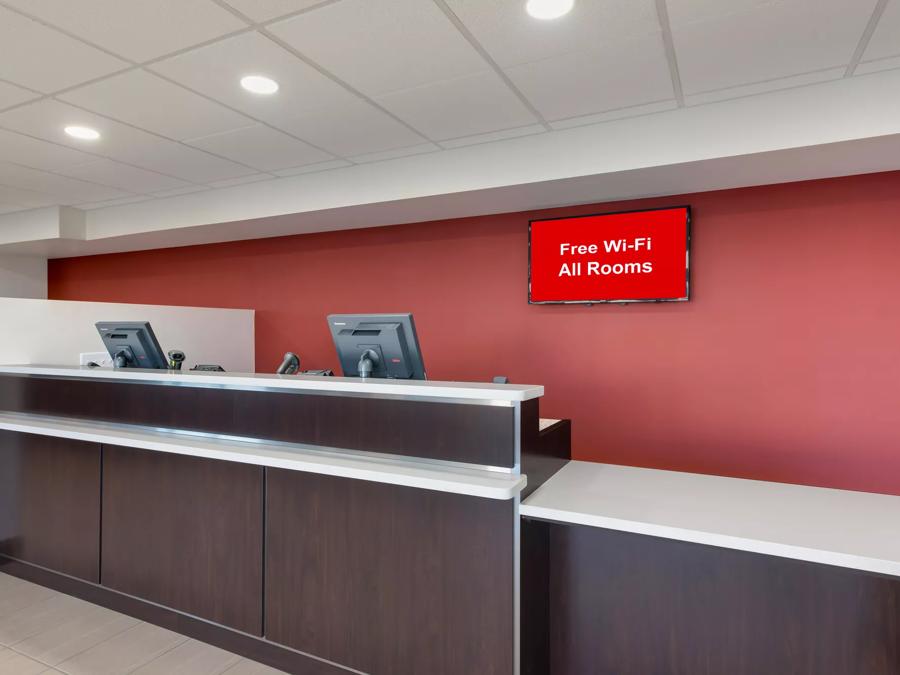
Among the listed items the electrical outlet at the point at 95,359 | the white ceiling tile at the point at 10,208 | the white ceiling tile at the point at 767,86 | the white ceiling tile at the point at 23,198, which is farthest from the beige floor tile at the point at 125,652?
the white ceiling tile at the point at 10,208

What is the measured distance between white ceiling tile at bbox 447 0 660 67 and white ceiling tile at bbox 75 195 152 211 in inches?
154

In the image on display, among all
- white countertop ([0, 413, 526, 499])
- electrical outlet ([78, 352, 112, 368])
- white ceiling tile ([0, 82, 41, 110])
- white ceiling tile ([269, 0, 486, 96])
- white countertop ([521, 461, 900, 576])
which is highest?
white ceiling tile ([0, 82, 41, 110])

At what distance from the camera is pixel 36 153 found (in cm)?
385

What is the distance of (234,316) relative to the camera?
525cm

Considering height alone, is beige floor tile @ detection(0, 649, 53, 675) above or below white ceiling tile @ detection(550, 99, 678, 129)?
below

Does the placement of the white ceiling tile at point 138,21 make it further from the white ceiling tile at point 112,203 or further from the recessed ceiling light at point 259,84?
the white ceiling tile at point 112,203

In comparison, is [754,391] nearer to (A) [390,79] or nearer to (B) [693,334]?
(B) [693,334]

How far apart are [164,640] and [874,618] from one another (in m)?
2.70

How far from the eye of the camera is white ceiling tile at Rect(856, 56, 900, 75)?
254cm

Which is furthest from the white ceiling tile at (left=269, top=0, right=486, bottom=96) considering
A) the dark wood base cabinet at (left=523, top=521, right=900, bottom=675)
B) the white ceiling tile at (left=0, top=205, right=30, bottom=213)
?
the white ceiling tile at (left=0, top=205, right=30, bottom=213)

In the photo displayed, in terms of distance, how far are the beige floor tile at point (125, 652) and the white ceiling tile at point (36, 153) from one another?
309 cm

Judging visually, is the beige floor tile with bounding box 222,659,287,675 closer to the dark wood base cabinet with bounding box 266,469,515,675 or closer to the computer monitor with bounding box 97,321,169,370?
the dark wood base cabinet with bounding box 266,469,515,675

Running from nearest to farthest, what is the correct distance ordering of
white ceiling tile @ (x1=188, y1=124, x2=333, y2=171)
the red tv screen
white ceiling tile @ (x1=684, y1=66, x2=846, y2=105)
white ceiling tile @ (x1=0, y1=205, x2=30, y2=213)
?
white ceiling tile @ (x1=684, y1=66, x2=846, y2=105)
white ceiling tile @ (x1=188, y1=124, x2=333, y2=171)
the red tv screen
white ceiling tile @ (x1=0, y1=205, x2=30, y2=213)

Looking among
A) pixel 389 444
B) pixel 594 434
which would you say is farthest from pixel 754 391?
pixel 389 444
